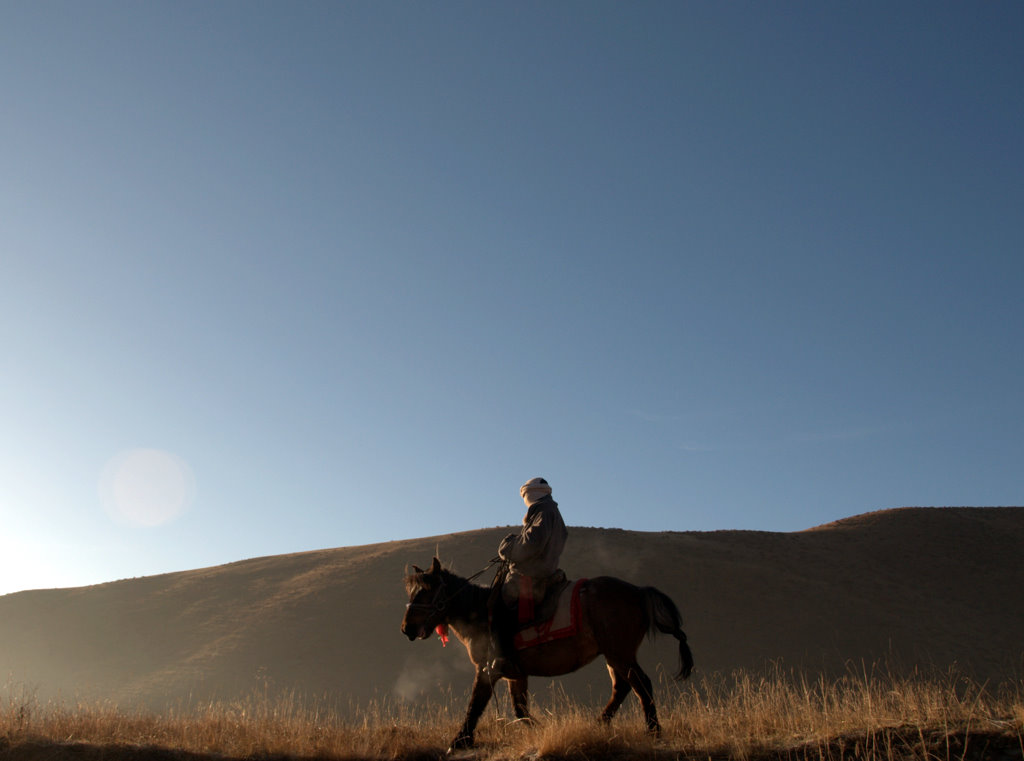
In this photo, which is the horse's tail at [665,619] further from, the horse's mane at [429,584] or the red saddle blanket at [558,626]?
the horse's mane at [429,584]

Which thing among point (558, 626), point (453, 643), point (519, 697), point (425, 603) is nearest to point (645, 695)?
point (558, 626)

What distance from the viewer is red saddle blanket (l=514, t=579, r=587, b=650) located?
320 inches

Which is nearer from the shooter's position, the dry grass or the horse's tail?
the dry grass

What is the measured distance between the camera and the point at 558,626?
8156 mm

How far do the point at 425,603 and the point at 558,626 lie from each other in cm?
155

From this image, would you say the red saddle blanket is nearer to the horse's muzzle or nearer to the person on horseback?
the person on horseback

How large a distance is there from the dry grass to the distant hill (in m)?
20.4

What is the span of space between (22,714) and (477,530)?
156ft

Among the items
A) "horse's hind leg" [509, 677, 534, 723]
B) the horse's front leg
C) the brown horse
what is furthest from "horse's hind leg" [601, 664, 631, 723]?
the horse's front leg

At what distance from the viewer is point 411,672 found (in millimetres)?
34188

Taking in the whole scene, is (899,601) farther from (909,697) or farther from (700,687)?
(909,697)

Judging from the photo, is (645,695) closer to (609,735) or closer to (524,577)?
(609,735)

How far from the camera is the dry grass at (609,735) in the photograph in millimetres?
6090

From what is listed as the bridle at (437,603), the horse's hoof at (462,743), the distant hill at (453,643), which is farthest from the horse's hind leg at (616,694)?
the distant hill at (453,643)
